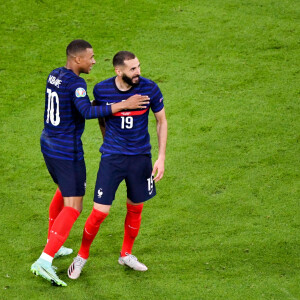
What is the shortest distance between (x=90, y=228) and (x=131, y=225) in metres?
0.40

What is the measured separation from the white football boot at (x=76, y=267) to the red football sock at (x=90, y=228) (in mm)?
37

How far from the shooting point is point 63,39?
10852 millimetres

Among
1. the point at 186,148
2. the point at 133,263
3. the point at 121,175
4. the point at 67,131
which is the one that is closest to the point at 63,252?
the point at 133,263

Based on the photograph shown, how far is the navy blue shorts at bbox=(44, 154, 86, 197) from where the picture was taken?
5965 millimetres

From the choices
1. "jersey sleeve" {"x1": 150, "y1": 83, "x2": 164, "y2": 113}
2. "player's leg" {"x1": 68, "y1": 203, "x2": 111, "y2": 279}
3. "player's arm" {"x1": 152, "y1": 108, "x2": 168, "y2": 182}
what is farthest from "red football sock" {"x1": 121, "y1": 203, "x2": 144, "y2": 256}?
"jersey sleeve" {"x1": 150, "y1": 83, "x2": 164, "y2": 113}

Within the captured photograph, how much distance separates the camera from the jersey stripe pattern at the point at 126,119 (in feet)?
19.1

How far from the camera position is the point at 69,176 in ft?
19.6

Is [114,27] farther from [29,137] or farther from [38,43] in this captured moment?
[29,137]

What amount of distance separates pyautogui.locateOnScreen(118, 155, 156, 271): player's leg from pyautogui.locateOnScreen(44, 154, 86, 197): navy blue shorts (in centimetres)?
42

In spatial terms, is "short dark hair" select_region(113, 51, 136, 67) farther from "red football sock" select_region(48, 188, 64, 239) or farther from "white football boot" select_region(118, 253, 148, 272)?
"white football boot" select_region(118, 253, 148, 272)

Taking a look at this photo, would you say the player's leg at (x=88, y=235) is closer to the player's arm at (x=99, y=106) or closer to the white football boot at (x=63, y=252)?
the white football boot at (x=63, y=252)

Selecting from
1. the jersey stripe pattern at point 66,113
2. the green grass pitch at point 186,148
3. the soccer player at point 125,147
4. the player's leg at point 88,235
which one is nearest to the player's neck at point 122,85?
the soccer player at point 125,147

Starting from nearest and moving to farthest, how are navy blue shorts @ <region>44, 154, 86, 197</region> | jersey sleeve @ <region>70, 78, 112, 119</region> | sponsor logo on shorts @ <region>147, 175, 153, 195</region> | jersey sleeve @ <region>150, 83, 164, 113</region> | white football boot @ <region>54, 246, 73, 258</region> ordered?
jersey sleeve @ <region>70, 78, 112, 119</region>, jersey sleeve @ <region>150, 83, 164, 113</region>, navy blue shorts @ <region>44, 154, 86, 197</region>, sponsor logo on shorts @ <region>147, 175, 153, 195</region>, white football boot @ <region>54, 246, 73, 258</region>

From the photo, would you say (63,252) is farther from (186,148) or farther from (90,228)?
(186,148)
